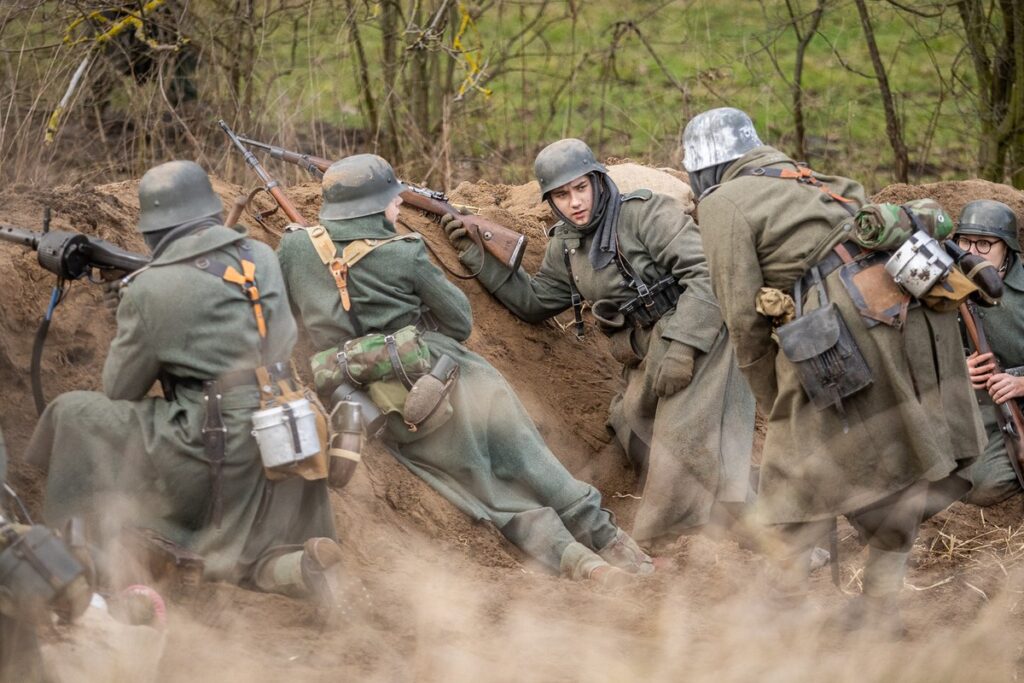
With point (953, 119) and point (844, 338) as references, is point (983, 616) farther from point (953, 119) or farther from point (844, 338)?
point (953, 119)

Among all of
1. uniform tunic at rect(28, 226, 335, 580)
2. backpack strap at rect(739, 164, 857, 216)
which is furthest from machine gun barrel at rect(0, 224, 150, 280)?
backpack strap at rect(739, 164, 857, 216)

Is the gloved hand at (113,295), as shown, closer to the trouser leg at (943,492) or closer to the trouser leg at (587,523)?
the trouser leg at (587,523)

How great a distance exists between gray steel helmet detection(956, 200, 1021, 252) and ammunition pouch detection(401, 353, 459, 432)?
3.08 meters

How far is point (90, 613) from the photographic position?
13.6 ft

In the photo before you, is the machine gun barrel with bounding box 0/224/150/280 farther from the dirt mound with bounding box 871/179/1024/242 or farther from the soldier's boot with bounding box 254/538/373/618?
the dirt mound with bounding box 871/179/1024/242

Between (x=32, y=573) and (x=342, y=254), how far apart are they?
93.6 inches

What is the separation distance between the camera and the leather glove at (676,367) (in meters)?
6.34

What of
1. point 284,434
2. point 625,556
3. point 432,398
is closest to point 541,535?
point 625,556

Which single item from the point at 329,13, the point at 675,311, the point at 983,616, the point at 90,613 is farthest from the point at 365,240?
the point at 329,13

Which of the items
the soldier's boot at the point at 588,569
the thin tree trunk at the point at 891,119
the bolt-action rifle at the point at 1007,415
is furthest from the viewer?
the thin tree trunk at the point at 891,119

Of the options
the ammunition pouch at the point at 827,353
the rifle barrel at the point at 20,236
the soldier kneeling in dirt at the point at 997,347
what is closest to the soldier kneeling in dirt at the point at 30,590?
the rifle barrel at the point at 20,236

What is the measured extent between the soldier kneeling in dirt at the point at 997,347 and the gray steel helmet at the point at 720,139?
230 cm

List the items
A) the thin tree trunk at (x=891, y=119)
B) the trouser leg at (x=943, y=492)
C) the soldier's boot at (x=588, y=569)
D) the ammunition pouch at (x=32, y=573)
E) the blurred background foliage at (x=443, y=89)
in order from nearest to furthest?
the ammunition pouch at (x=32, y=573) → the trouser leg at (x=943, y=492) → the soldier's boot at (x=588, y=569) → the blurred background foliage at (x=443, y=89) → the thin tree trunk at (x=891, y=119)

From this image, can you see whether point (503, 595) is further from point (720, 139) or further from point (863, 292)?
point (720, 139)
